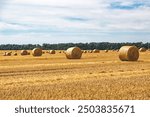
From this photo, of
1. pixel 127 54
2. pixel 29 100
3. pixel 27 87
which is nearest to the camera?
pixel 29 100

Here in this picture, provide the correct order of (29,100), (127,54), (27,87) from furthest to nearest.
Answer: (127,54), (27,87), (29,100)

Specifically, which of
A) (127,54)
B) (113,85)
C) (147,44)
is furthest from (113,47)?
(113,85)

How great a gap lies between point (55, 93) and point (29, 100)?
5.28ft

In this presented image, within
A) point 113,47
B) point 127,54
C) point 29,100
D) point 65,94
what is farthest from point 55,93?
point 113,47

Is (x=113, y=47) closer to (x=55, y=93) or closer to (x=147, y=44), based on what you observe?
(x=147, y=44)

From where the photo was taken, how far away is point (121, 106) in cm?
1085

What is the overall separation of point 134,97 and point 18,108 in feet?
14.7

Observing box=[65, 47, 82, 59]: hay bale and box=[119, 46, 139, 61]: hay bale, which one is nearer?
box=[119, 46, 139, 61]: hay bale

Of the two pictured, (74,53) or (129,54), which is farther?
(74,53)

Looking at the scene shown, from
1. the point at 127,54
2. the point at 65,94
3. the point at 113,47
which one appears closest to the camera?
the point at 65,94

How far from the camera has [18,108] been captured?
35.1 feet

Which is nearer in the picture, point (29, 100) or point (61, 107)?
point (61, 107)

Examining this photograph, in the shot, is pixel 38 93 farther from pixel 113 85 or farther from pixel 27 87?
pixel 113 85

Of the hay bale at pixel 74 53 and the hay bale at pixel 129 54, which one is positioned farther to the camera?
the hay bale at pixel 74 53
